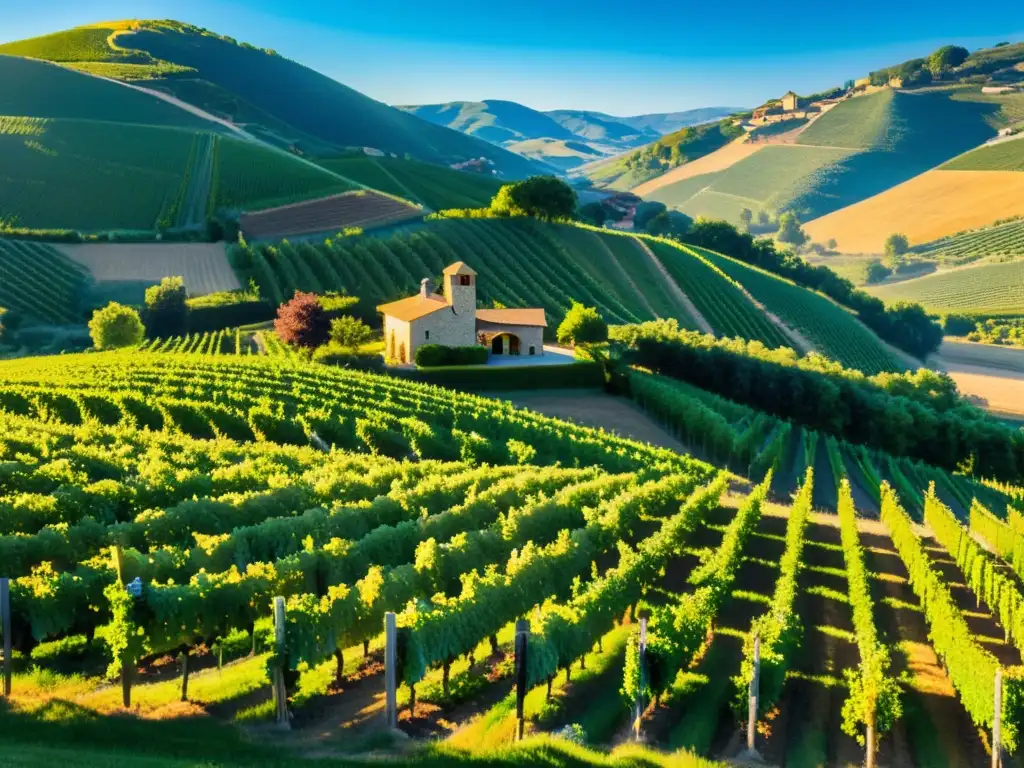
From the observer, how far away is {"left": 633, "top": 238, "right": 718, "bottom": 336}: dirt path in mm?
83562

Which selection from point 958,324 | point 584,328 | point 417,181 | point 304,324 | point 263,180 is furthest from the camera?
point 417,181

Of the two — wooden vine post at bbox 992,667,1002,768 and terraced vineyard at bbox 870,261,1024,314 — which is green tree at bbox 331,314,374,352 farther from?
terraced vineyard at bbox 870,261,1024,314

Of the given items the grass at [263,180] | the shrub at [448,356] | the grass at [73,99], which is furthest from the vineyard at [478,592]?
the grass at [73,99]

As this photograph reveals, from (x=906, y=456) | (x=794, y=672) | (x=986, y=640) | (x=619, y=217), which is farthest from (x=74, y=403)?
(x=619, y=217)

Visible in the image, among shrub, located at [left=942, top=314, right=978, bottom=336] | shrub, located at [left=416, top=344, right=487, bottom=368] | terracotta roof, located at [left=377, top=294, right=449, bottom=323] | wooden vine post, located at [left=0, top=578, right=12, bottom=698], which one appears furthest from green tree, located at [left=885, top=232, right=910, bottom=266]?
wooden vine post, located at [left=0, top=578, right=12, bottom=698]

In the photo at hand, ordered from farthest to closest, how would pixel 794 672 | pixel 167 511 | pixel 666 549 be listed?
1. pixel 666 549
2. pixel 167 511
3. pixel 794 672

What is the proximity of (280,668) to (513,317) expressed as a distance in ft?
143

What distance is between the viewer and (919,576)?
21656 mm

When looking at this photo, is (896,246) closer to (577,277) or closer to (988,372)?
(988,372)

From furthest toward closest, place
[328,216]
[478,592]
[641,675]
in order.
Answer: [328,216] < [478,592] < [641,675]

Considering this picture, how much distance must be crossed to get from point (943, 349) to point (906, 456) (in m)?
72.7

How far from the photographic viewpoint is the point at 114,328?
5656 centimetres

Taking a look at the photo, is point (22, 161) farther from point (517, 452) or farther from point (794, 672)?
point (794, 672)

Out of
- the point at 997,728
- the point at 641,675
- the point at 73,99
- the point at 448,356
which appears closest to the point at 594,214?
the point at 73,99
